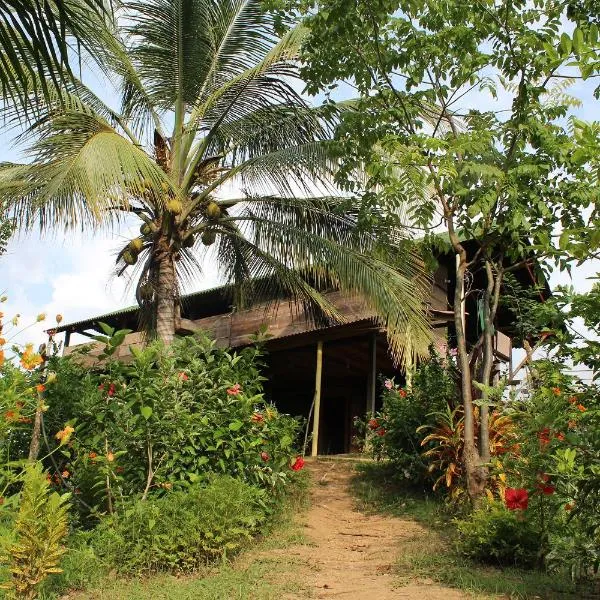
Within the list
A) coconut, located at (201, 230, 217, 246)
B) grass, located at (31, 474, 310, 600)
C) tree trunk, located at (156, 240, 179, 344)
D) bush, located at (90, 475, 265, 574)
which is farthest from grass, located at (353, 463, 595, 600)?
coconut, located at (201, 230, 217, 246)

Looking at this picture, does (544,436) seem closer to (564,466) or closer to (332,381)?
(564,466)

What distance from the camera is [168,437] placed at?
6.39 m

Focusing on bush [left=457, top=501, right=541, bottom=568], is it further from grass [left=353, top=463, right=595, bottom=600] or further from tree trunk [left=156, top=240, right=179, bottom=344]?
tree trunk [left=156, top=240, right=179, bottom=344]

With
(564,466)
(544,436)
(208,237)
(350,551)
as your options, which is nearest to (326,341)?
(208,237)

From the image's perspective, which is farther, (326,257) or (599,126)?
Answer: (326,257)

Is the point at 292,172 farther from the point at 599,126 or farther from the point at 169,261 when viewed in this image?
the point at 599,126

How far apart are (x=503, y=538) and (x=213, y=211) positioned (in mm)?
5588

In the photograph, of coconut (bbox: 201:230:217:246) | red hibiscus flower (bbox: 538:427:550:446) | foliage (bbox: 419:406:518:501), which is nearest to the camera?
red hibiscus flower (bbox: 538:427:550:446)

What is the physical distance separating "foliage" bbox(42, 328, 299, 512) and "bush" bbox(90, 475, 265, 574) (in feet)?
0.80

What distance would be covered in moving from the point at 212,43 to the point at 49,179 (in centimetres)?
346

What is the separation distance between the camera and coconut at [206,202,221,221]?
959 cm

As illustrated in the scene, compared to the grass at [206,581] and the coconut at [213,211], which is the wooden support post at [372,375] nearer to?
the coconut at [213,211]

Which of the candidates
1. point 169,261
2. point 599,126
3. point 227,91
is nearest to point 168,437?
point 169,261

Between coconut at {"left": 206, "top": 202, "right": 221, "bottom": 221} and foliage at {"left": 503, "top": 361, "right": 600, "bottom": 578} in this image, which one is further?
coconut at {"left": 206, "top": 202, "right": 221, "bottom": 221}
